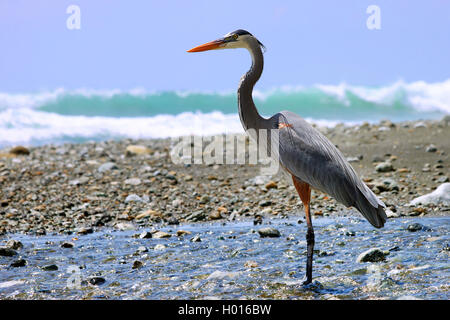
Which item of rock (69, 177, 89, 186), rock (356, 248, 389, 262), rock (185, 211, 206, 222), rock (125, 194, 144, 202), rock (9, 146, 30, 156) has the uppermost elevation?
rock (9, 146, 30, 156)

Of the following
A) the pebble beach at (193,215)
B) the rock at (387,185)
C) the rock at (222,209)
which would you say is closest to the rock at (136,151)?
the pebble beach at (193,215)

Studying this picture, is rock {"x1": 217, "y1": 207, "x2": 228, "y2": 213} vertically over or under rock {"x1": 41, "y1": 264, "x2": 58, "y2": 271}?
over

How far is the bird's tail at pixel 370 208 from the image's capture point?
600cm

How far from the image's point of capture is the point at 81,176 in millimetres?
12125

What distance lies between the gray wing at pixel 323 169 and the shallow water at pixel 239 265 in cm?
72

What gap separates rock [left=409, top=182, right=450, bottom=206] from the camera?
29.3 ft

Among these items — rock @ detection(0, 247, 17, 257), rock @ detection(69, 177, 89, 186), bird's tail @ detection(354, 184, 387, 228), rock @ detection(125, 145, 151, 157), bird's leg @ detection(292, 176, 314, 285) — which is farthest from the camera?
rock @ detection(125, 145, 151, 157)

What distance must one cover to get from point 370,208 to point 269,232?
2.02m

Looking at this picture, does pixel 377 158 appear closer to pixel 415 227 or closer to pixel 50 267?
pixel 415 227

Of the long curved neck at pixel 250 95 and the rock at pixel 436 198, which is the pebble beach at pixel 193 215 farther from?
the long curved neck at pixel 250 95

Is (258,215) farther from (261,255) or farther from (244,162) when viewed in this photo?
(244,162)

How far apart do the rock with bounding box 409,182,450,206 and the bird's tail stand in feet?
10.9

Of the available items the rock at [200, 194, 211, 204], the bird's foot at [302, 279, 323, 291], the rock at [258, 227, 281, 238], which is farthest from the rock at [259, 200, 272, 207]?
the bird's foot at [302, 279, 323, 291]

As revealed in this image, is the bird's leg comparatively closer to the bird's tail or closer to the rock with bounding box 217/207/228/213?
the bird's tail
